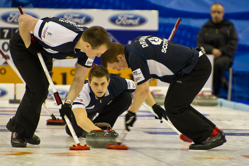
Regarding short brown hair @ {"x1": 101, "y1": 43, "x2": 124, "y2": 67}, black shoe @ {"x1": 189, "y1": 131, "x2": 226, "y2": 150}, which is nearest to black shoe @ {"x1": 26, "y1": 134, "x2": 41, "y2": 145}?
short brown hair @ {"x1": 101, "y1": 43, "x2": 124, "y2": 67}

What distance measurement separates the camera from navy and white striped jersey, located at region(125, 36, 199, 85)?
3.29m

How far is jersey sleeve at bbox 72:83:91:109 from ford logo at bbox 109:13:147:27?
451 cm

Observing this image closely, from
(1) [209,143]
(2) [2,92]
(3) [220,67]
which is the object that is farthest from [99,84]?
(3) [220,67]

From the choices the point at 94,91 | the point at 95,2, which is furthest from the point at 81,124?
the point at 95,2

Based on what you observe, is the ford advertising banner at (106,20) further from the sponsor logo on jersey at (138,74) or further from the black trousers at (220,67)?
the sponsor logo on jersey at (138,74)

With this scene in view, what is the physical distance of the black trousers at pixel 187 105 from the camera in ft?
11.3

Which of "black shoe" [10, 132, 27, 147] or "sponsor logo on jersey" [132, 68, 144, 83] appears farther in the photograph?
"black shoe" [10, 132, 27, 147]

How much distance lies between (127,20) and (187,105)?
516 centimetres

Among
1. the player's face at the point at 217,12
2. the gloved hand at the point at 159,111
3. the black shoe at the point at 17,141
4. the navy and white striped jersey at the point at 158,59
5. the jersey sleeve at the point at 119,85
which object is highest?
the navy and white striped jersey at the point at 158,59

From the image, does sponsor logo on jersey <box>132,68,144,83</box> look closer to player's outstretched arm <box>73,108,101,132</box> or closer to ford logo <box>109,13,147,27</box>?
player's outstretched arm <box>73,108,101,132</box>

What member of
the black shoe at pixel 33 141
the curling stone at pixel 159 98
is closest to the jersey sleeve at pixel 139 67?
the black shoe at pixel 33 141

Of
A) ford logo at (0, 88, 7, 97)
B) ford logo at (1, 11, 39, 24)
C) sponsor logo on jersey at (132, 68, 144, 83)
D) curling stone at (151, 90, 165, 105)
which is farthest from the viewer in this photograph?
ford logo at (1, 11, 39, 24)

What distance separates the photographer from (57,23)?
3.35 meters

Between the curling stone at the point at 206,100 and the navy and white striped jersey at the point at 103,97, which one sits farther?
the curling stone at the point at 206,100
